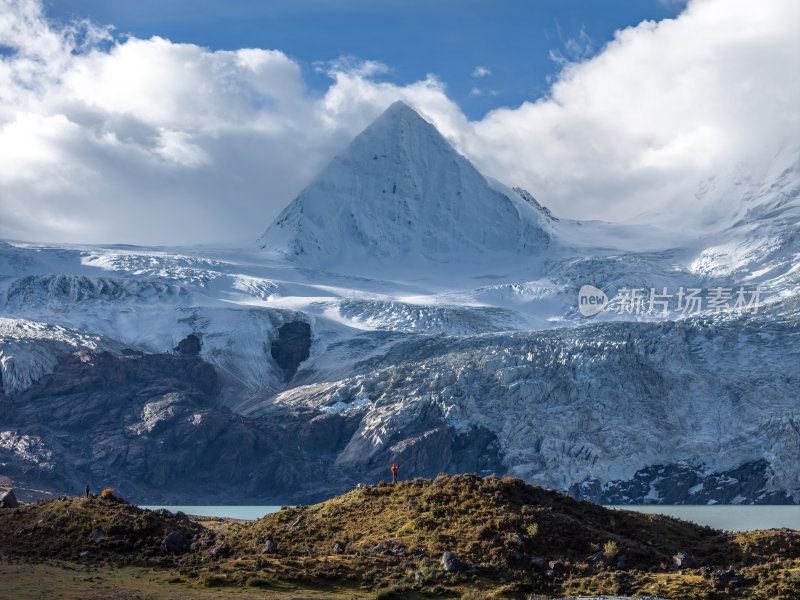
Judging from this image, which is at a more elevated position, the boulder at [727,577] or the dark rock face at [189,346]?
the dark rock face at [189,346]

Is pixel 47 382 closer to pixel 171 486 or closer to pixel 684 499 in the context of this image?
pixel 171 486

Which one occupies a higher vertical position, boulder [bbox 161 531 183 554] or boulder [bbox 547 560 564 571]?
boulder [bbox 547 560 564 571]

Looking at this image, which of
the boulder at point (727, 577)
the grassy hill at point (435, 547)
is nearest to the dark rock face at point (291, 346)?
the grassy hill at point (435, 547)

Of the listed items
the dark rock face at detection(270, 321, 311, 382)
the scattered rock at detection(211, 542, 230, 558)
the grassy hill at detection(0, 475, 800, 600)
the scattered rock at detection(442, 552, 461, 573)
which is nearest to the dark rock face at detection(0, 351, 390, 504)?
the dark rock face at detection(270, 321, 311, 382)

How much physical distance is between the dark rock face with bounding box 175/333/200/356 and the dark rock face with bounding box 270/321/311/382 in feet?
43.0

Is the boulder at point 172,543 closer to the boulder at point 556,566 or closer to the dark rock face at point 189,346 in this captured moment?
the boulder at point 556,566

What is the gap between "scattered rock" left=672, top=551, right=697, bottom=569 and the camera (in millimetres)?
31188

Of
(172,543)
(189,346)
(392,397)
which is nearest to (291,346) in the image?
(189,346)

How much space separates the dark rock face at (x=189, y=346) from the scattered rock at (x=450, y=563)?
16184 centimetres

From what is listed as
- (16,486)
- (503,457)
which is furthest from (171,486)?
(503,457)

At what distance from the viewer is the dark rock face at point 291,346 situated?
19100 cm

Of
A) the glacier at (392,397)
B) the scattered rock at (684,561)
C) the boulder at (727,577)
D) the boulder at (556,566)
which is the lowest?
the boulder at (556,566)

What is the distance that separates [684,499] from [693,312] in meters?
53.2

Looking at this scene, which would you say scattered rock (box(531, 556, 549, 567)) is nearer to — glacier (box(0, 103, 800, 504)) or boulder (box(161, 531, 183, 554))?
boulder (box(161, 531, 183, 554))
